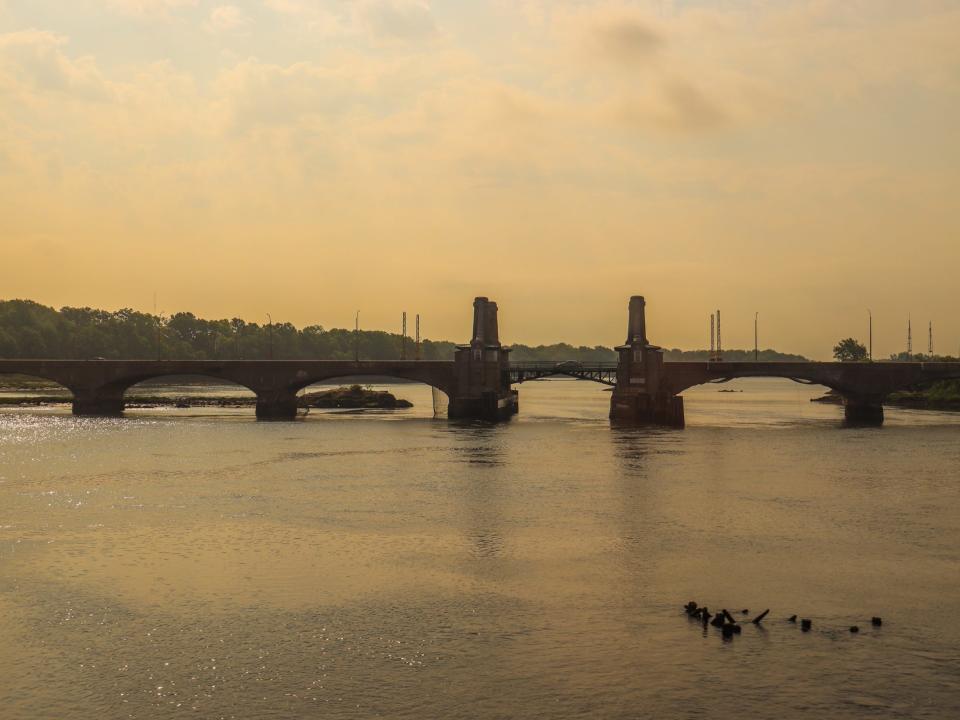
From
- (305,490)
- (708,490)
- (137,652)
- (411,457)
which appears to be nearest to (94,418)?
(411,457)

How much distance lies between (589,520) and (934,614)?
1803cm

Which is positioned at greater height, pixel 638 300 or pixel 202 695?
pixel 638 300

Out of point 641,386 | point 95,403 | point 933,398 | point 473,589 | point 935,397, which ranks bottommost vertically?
point 473,589

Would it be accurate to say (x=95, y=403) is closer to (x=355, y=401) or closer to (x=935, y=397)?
(x=355, y=401)

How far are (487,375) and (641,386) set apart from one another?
17.4m

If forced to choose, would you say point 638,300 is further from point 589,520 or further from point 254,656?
point 254,656

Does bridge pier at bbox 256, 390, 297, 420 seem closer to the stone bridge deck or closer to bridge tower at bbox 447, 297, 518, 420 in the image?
the stone bridge deck

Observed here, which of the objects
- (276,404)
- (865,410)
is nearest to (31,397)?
(276,404)

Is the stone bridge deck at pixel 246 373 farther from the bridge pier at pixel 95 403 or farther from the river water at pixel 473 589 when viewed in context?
the river water at pixel 473 589

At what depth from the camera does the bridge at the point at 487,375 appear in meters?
112

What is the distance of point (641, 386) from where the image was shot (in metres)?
112

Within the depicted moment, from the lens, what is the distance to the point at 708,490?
5391 cm

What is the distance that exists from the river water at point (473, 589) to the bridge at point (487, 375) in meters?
47.2

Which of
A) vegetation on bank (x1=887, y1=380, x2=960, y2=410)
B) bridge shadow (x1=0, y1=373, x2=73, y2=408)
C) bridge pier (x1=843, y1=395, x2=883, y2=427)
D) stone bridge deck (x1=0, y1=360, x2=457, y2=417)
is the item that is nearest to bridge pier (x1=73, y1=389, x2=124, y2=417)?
stone bridge deck (x1=0, y1=360, x2=457, y2=417)
